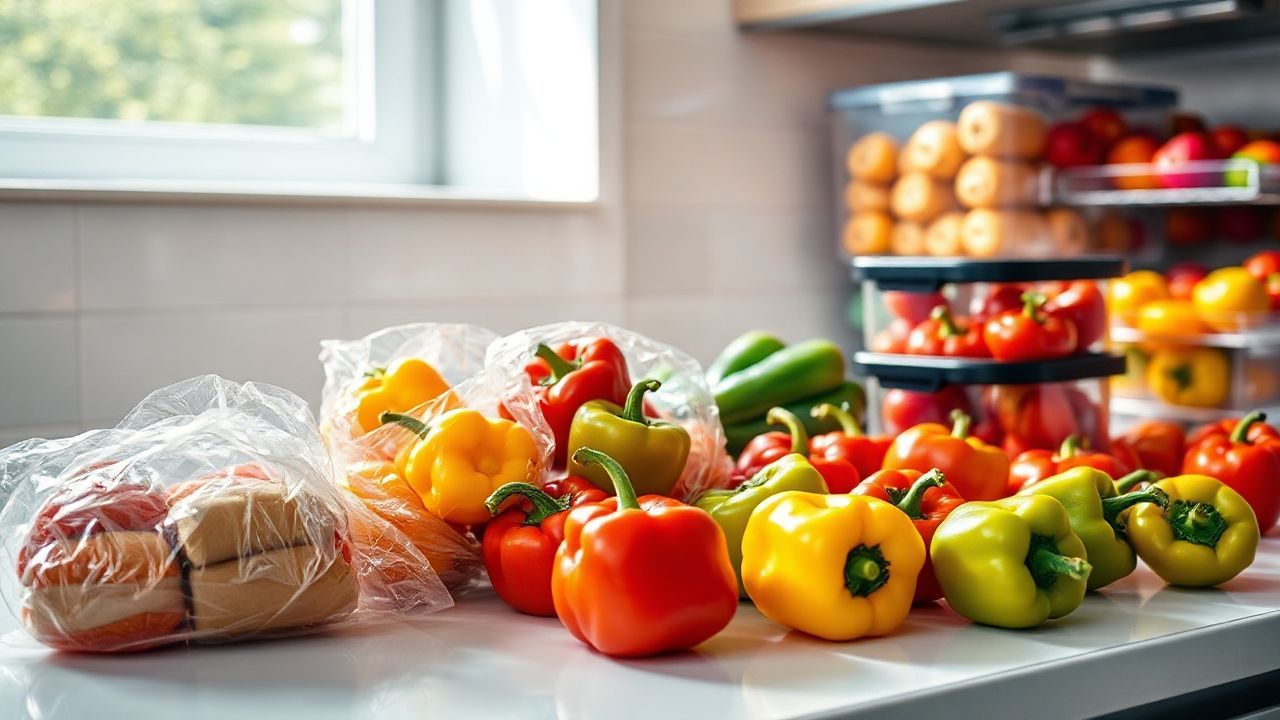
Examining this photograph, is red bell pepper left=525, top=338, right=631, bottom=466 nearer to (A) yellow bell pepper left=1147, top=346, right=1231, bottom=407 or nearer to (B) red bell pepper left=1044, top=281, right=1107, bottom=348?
(B) red bell pepper left=1044, top=281, right=1107, bottom=348

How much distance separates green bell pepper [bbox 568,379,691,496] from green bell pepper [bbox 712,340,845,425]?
0.40 meters

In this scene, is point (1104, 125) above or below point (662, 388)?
above

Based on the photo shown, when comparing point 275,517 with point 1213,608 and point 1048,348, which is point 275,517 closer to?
point 1213,608

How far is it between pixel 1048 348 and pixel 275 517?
0.83 meters

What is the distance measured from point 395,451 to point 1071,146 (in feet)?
4.42

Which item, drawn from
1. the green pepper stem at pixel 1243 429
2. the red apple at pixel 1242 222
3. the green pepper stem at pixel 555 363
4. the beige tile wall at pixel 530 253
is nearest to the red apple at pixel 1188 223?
the red apple at pixel 1242 222

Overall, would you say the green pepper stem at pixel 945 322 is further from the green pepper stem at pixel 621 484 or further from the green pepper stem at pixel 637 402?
the green pepper stem at pixel 621 484

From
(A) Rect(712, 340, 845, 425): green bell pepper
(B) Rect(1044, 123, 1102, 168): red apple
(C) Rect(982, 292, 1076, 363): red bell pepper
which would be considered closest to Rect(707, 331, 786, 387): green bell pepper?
(A) Rect(712, 340, 845, 425): green bell pepper

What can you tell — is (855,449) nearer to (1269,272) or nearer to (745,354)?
(745,354)

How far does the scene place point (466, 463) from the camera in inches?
37.9

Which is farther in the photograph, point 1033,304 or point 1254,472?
point 1033,304

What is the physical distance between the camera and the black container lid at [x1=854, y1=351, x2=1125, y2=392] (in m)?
1.35

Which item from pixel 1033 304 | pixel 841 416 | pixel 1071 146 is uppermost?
pixel 1071 146

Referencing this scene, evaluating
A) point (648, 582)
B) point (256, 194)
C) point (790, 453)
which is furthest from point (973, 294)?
point (256, 194)
